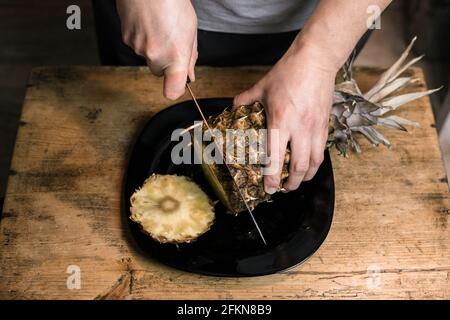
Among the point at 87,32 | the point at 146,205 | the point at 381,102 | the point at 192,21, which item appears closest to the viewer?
the point at 192,21

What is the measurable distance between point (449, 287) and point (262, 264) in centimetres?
42

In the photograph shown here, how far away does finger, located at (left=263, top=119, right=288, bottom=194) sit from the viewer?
1100 millimetres

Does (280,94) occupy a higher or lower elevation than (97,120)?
higher

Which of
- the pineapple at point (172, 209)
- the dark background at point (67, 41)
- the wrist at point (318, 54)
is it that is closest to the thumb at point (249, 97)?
the wrist at point (318, 54)

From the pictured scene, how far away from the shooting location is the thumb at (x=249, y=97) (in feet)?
3.83

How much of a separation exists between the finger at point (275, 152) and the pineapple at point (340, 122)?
32 mm

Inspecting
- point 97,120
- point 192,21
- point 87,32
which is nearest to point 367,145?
point 192,21

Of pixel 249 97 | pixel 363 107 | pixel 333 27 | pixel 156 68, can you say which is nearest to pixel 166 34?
pixel 156 68

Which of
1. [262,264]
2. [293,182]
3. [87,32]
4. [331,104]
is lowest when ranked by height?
[87,32]

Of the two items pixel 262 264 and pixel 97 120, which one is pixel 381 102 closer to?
pixel 262 264

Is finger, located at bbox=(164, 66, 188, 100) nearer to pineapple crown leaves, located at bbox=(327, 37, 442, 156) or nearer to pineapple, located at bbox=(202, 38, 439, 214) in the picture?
pineapple, located at bbox=(202, 38, 439, 214)

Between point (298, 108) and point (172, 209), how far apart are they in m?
0.36

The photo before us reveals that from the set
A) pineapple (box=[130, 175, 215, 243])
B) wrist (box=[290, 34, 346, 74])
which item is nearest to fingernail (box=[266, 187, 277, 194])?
pineapple (box=[130, 175, 215, 243])

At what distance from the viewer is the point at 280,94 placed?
111cm
